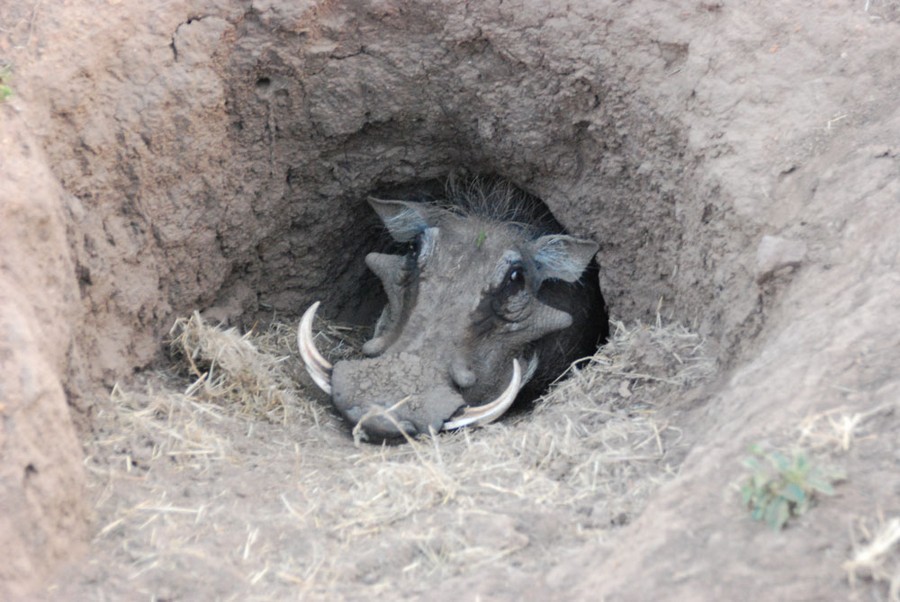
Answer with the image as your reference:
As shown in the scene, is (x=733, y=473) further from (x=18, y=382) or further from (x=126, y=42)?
(x=126, y=42)

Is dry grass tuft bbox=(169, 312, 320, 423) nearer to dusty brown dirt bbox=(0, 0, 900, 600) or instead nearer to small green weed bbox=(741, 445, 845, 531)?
dusty brown dirt bbox=(0, 0, 900, 600)

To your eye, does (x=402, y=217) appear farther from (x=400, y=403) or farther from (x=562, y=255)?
(x=400, y=403)

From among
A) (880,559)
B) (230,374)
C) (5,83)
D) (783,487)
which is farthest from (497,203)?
(880,559)

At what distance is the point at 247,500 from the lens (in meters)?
3.02

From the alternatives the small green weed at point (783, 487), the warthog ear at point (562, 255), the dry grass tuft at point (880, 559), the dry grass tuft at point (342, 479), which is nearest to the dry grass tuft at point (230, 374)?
the dry grass tuft at point (342, 479)

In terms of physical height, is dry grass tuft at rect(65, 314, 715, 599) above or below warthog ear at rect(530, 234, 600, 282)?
below

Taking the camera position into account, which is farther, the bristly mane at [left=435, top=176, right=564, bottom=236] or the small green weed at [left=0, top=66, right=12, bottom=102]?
the bristly mane at [left=435, top=176, right=564, bottom=236]

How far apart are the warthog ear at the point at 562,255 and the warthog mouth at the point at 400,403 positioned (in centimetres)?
64

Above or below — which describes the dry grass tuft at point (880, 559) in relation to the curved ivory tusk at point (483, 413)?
above

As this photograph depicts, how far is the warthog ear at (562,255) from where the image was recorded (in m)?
4.69

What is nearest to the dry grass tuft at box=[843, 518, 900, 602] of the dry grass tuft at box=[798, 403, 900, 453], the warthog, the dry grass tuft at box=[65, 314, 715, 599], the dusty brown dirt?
the dusty brown dirt

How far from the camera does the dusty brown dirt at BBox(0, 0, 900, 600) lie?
2.41 meters

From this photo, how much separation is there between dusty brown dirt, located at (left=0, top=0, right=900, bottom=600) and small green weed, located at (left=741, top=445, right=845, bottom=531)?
0.04 m

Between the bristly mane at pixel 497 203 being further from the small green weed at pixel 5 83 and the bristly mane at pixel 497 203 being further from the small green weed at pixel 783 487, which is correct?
the small green weed at pixel 783 487
